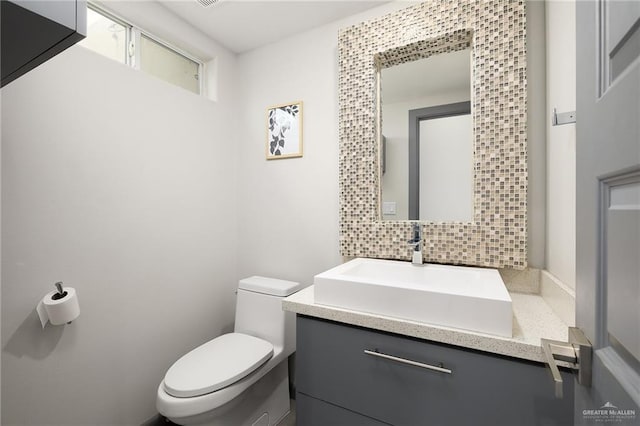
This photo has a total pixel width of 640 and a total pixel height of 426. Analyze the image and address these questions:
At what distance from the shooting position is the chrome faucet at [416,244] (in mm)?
1345

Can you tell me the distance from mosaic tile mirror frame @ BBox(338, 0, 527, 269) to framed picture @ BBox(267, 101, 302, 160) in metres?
0.33

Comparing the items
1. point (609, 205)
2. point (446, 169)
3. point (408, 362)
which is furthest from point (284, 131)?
point (609, 205)

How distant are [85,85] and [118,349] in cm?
124

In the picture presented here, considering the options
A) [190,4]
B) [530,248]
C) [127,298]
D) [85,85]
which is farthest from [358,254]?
[190,4]

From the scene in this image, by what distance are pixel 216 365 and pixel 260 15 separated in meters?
1.88

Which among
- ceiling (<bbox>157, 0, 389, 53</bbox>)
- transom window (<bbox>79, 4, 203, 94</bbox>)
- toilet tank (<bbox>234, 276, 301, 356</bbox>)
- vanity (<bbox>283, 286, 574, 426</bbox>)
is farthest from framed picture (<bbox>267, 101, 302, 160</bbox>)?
vanity (<bbox>283, 286, 574, 426</bbox>)

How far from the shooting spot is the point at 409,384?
90cm

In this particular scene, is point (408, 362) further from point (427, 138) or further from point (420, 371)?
point (427, 138)

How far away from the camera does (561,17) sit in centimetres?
101

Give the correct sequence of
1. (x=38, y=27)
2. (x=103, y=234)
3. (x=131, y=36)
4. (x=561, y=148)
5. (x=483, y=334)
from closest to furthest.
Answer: (x=38, y=27), (x=483, y=334), (x=561, y=148), (x=103, y=234), (x=131, y=36)

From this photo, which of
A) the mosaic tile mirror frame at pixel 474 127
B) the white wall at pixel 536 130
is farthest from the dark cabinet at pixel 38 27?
the white wall at pixel 536 130

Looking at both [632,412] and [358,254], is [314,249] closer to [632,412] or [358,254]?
[358,254]

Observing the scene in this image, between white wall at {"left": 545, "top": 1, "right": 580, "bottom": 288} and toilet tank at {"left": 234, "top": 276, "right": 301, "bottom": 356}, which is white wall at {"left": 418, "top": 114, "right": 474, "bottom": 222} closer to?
white wall at {"left": 545, "top": 1, "right": 580, "bottom": 288}

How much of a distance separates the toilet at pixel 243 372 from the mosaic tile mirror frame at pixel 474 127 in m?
0.59
